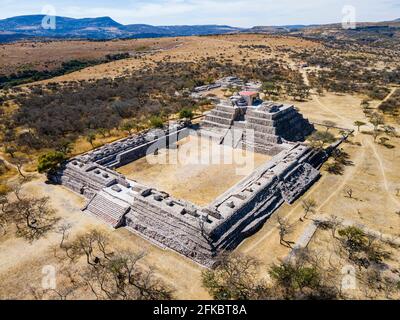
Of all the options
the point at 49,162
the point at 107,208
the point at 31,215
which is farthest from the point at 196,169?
the point at 31,215

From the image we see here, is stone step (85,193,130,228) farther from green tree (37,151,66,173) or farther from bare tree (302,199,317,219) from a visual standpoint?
bare tree (302,199,317,219)

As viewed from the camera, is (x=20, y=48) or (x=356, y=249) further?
(x=20, y=48)

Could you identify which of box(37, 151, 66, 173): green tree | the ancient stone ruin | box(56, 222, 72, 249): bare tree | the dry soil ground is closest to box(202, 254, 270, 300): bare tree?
the ancient stone ruin

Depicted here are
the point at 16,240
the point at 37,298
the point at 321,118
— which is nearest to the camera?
the point at 37,298

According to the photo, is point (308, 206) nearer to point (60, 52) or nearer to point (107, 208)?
point (107, 208)

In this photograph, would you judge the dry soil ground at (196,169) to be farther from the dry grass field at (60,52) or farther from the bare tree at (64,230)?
the dry grass field at (60,52)

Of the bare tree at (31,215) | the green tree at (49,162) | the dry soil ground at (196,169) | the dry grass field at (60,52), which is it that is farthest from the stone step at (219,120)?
the dry grass field at (60,52)
